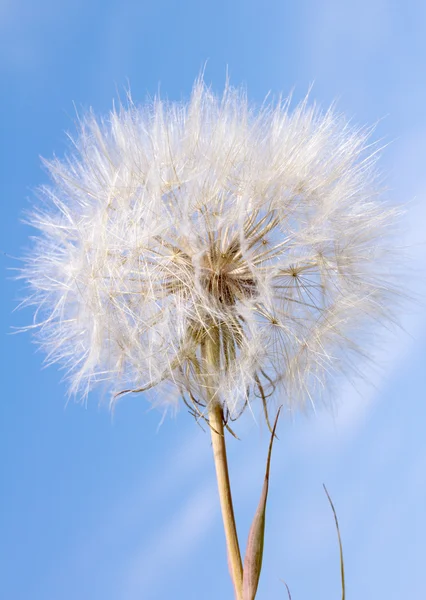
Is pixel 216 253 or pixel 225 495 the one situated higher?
pixel 216 253

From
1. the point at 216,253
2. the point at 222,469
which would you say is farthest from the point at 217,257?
the point at 222,469

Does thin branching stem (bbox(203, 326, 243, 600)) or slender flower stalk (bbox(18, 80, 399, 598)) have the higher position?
slender flower stalk (bbox(18, 80, 399, 598))

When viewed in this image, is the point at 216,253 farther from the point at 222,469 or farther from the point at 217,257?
the point at 222,469

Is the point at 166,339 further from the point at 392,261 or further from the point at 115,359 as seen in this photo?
the point at 392,261

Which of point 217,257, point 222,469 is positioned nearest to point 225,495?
point 222,469

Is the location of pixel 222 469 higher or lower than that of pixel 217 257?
lower

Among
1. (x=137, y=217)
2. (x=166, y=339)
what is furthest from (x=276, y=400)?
(x=137, y=217)

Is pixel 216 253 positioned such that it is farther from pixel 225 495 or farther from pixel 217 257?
pixel 225 495
